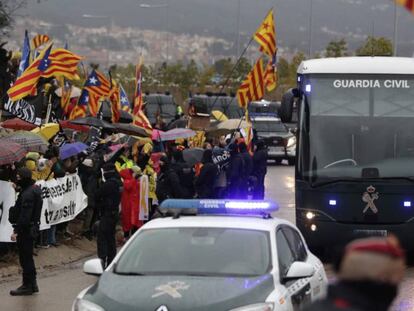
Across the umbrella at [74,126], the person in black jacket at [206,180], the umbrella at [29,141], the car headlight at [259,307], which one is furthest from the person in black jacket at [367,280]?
the umbrella at [74,126]

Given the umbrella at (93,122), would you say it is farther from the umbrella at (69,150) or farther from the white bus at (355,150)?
the white bus at (355,150)

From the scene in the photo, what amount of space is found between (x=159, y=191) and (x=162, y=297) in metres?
10.2

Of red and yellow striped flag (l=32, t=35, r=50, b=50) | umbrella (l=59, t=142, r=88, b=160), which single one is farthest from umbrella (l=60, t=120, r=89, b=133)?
red and yellow striped flag (l=32, t=35, r=50, b=50)

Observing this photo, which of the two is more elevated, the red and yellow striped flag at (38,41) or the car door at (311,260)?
the red and yellow striped flag at (38,41)

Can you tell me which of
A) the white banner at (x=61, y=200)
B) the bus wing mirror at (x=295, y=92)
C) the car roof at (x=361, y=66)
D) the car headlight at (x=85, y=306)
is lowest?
the white banner at (x=61, y=200)

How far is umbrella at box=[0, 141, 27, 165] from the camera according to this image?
15352mm

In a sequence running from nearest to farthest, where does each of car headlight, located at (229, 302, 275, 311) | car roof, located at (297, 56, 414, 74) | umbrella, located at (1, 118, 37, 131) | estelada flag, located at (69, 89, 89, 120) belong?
car headlight, located at (229, 302, 275, 311)
car roof, located at (297, 56, 414, 74)
umbrella, located at (1, 118, 37, 131)
estelada flag, located at (69, 89, 89, 120)

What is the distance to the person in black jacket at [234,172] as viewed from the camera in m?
21.9

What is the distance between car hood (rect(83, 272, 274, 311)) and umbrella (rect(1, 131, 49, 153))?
8.98m

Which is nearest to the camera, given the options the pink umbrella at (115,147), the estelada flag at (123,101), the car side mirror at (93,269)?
the car side mirror at (93,269)

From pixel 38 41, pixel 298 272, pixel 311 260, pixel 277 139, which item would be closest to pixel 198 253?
pixel 298 272

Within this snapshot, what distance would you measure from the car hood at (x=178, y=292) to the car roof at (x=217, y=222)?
0.77 metres

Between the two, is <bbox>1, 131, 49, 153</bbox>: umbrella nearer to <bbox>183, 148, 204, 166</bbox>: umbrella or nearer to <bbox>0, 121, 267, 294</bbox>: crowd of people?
<bbox>0, 121, 267, 294</bbox>: crowd of people

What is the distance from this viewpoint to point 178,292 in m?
8.27
